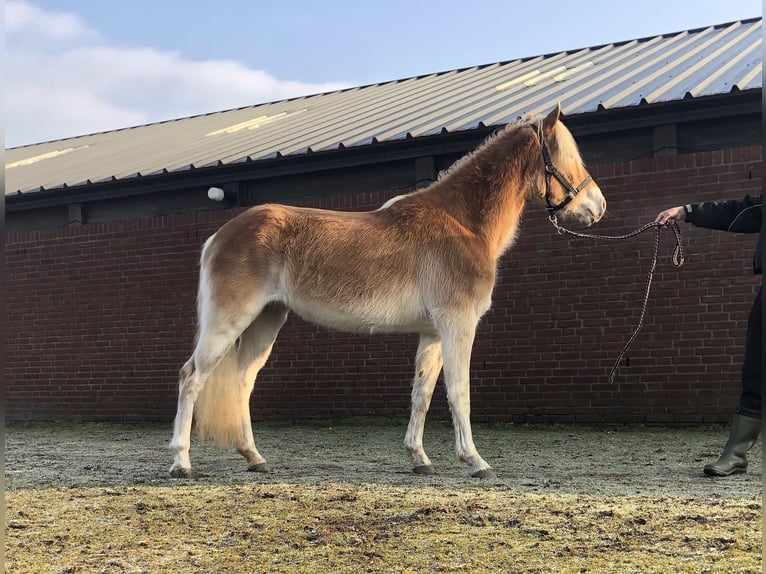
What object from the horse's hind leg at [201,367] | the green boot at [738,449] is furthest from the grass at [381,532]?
the green boot at [738,449]

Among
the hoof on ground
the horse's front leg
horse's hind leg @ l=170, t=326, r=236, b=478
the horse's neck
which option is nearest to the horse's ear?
the horse's neck

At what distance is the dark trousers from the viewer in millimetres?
4996

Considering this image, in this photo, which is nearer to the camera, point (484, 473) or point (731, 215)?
point (484, 473)

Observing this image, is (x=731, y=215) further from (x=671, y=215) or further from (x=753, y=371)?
(x=753, y=371)

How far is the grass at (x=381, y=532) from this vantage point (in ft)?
10.7

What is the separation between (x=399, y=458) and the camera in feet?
20.6

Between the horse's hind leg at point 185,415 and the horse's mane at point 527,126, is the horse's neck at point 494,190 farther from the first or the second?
the horse's hind leg at point 185,415

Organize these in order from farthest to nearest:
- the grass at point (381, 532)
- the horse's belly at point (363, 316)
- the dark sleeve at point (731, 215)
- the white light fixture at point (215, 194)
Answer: the white light fixture at point (215, 194) < the horse's belly at point (363, 316) < the dark sleeve at point (731, 215) < the grass at point (381, 532)

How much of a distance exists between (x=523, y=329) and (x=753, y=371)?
12.3 feet

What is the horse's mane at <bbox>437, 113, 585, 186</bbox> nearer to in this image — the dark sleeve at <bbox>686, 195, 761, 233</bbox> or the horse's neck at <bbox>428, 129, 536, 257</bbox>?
the horse's neck at <bbox>428, 129, 536, 257</bbox>

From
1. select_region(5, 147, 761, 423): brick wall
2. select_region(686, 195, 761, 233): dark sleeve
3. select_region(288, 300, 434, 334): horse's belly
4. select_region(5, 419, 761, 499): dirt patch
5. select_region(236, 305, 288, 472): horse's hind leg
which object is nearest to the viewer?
select_region(5, 419, 761, 499): dirt patch

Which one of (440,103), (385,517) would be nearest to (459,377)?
(385,517)

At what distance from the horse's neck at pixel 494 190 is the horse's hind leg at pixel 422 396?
85cm

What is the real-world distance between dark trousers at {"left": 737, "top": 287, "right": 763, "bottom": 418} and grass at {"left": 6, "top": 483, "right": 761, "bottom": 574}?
1247mm
